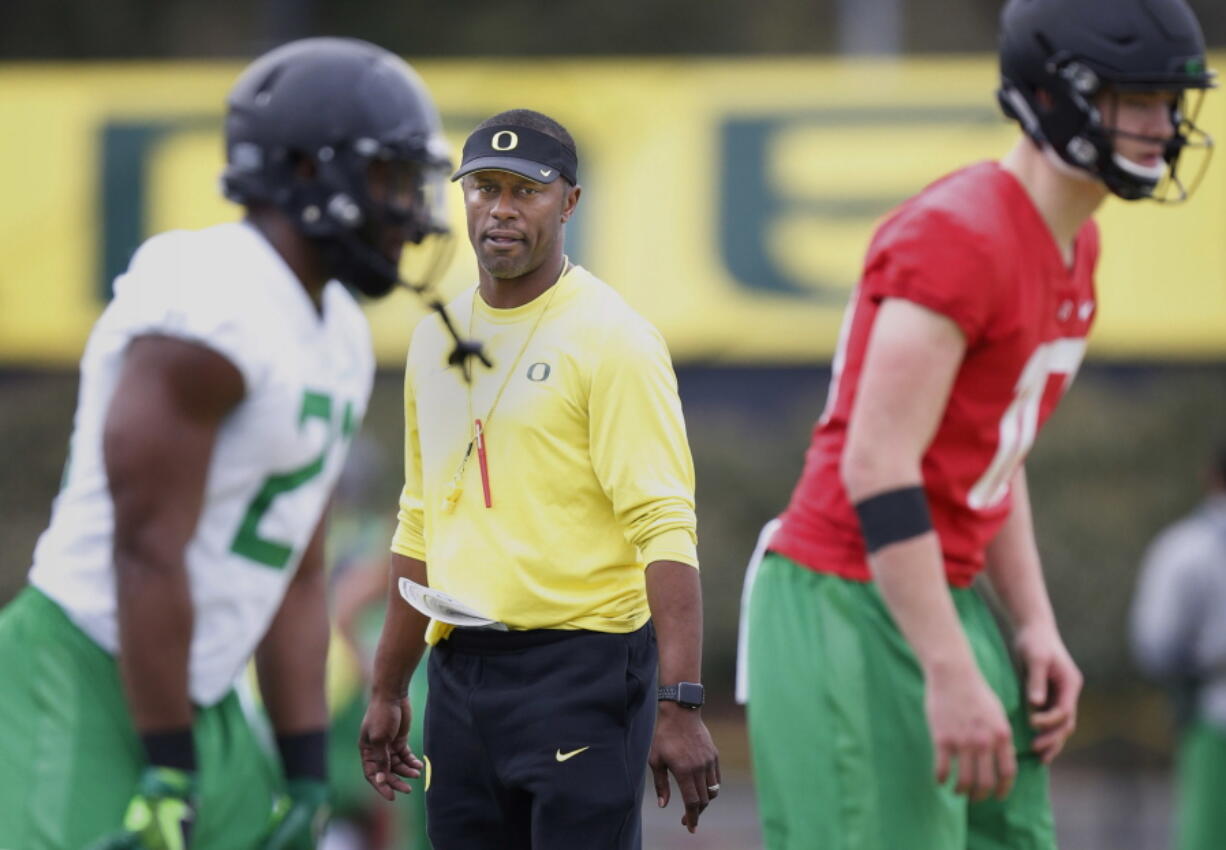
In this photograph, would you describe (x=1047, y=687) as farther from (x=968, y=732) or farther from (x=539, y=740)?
(x=539, y=740)

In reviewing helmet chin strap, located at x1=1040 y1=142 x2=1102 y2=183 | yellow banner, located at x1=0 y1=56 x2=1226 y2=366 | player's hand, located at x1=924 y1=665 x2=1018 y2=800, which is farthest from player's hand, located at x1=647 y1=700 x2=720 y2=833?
yellow banner, located at x1=0 y1=56 x2=1226 y2=366

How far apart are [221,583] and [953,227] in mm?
1395

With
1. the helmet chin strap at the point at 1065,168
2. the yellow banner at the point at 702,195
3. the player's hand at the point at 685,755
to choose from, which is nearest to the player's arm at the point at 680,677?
the player's hand at the point at 685,755

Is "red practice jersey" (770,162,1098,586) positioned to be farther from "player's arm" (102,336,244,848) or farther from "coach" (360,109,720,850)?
"player's arm" (102,336,244,848)

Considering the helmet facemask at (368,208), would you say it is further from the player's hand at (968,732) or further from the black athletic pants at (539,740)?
the player's hand at (968,732)

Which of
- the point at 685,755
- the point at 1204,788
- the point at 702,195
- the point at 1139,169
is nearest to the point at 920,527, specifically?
the point at 685,755

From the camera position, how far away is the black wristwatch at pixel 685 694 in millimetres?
3307

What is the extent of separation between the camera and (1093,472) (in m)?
12.7

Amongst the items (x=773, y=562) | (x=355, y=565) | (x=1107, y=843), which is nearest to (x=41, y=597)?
(x=773, y=562)

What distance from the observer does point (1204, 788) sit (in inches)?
285

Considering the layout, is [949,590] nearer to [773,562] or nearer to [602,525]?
[773,562]

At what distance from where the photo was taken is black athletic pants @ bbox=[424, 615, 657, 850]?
3.45 m

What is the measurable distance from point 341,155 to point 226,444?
1.90 feet

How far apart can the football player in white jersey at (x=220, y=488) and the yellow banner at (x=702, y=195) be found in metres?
8.44
